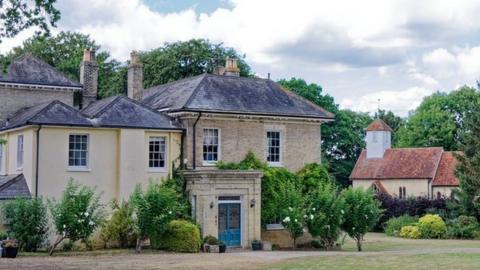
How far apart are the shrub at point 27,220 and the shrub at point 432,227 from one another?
28.2m

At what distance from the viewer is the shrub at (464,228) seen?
48.8m

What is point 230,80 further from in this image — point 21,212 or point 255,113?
point 21,212

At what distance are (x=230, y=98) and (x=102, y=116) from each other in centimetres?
721

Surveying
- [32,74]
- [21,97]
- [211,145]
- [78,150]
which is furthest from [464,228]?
[21,97]

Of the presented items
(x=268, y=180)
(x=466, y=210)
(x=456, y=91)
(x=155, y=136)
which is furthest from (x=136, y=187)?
(x=456, y=91)

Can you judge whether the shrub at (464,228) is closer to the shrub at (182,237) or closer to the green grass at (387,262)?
the green grass at (387,262)

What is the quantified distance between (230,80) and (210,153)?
5.47m

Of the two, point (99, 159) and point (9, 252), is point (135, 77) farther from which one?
point (9, 252)

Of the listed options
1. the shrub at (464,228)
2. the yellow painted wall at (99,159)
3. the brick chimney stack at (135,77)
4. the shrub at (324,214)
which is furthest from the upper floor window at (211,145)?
the shrub at (464,228)

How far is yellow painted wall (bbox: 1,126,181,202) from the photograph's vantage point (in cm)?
3428

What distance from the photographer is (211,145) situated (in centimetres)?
3766

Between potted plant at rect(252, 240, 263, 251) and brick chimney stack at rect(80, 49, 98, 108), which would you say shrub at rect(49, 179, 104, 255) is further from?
brick chimney stack at rect(80, 49, 98, 108)

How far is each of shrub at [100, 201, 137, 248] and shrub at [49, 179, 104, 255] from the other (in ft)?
6.81

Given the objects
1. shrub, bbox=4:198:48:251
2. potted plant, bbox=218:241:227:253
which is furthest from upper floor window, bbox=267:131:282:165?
shrub, bbox=4:198:48:251
